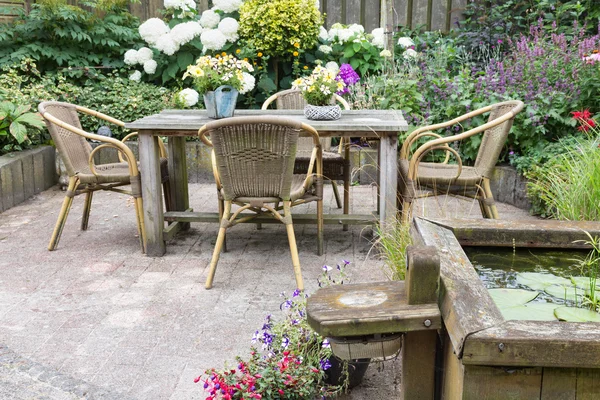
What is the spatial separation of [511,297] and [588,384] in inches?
22.1

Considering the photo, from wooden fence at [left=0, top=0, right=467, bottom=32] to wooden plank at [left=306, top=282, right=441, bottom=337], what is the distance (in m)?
6.29

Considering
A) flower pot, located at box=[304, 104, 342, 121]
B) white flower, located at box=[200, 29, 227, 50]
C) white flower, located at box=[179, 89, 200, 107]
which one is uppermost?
white flower, located at box=[200, 29, 227, 50]

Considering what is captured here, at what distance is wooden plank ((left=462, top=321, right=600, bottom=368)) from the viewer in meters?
1.66

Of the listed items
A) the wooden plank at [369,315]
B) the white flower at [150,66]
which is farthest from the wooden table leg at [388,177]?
the white flower at [150,66]

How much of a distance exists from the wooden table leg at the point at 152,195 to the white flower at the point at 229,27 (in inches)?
106

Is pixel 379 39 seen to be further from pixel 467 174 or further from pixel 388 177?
pixel 388 177

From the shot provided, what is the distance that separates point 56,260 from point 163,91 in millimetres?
2858

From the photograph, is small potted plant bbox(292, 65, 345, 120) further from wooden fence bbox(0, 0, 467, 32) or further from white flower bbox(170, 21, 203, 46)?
wooden fence bbox(0, 0, 467, 32)

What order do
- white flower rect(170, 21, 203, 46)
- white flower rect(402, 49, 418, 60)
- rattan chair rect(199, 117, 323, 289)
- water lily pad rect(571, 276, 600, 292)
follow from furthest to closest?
white flower rect(402, 49, 418, 60)
white flower rect(170, 21, 203, 46)
rattan chair rect(199, 117, 323, 289)
water lily pad rect(571, 276, 600, 292)

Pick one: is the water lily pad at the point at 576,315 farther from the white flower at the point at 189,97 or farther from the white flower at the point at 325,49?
the white flower at the point at 325,49

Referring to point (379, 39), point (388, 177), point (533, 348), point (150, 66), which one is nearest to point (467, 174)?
point (388, 177)

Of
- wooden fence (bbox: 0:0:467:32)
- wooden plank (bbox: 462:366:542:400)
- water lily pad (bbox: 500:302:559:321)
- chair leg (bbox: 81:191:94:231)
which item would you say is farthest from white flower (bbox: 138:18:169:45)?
wooden plank (bbox: 462:366:542:400)

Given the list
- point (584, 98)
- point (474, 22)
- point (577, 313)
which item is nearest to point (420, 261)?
point (577, 313)

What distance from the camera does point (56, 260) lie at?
14.2ft
